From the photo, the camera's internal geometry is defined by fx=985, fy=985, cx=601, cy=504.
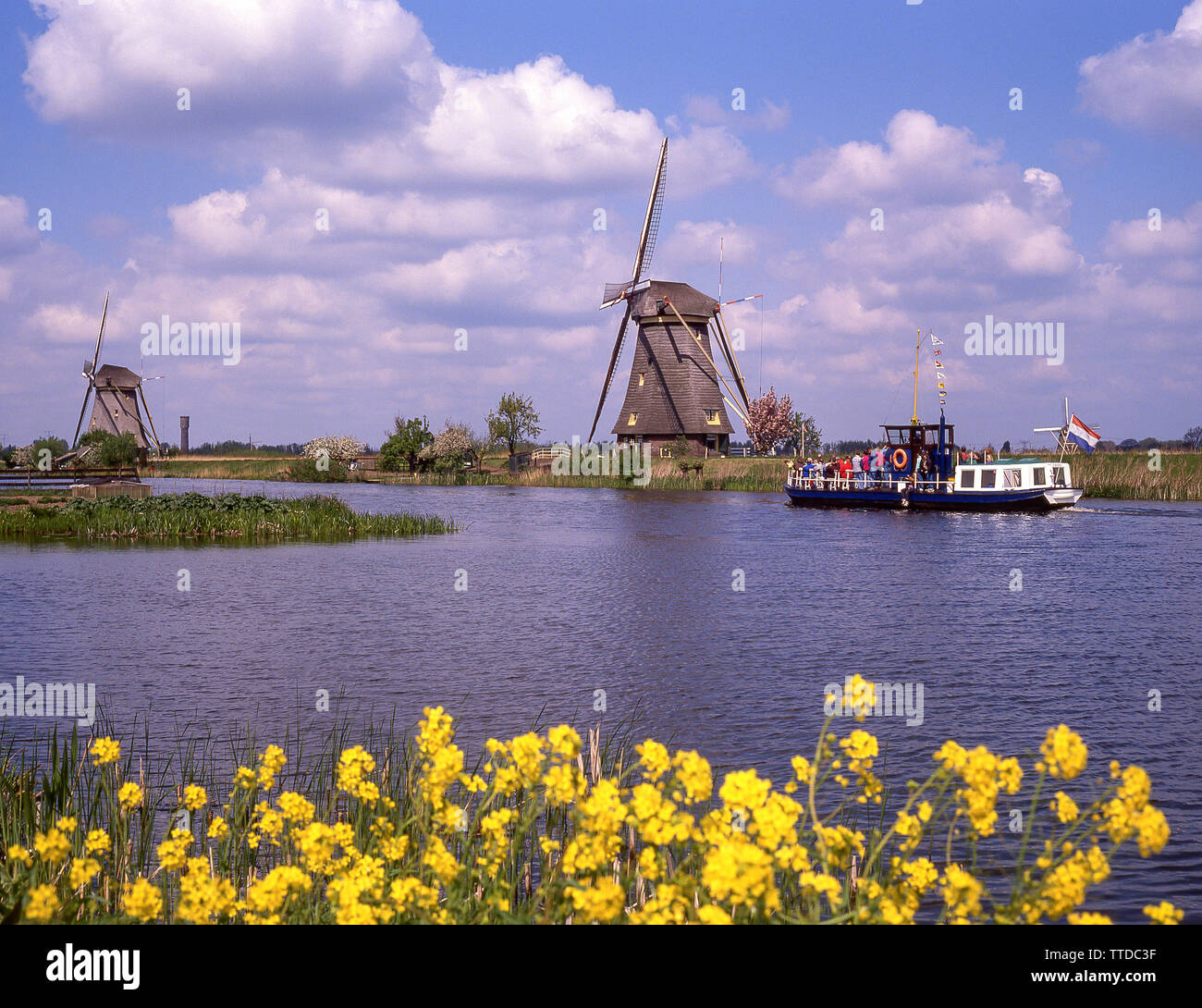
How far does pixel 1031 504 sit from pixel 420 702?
36323mm

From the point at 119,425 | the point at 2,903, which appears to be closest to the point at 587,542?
the point at 2,903

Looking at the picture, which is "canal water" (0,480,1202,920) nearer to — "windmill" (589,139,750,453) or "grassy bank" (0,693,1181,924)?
"grassy bank" (0,693,1181,924)

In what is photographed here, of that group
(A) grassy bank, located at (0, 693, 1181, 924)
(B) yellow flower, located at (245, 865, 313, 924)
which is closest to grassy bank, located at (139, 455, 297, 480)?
(A) grassy bank, located at (0, 693, 1181, 924)

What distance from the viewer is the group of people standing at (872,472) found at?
45250 mm

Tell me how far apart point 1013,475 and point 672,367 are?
968 inches

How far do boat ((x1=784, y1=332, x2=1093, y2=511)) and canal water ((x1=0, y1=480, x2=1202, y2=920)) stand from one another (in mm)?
11722

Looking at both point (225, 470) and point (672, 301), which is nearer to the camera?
point (672, 301)

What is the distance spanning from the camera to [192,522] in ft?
98.2

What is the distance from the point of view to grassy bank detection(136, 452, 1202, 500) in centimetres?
4703

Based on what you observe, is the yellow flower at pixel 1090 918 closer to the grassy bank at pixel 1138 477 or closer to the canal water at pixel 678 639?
the canal water at pixel 678 639

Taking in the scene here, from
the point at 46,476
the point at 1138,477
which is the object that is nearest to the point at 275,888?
the point at 46,476

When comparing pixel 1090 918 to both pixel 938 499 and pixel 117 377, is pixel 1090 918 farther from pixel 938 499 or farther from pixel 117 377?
pixel 117 377

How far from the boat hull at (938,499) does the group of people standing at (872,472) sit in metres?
0.97
